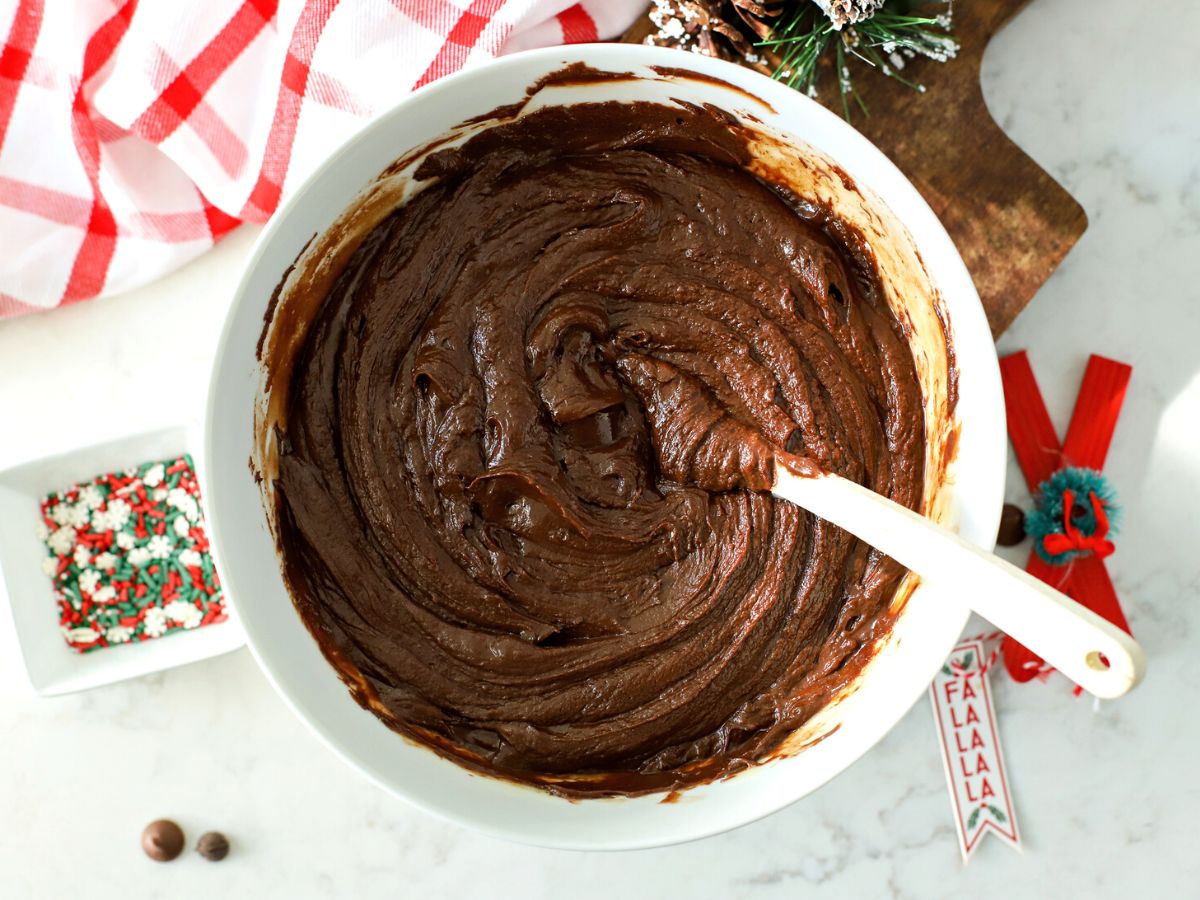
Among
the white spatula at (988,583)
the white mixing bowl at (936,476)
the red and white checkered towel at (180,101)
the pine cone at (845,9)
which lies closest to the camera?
the white spatula at (988,583)

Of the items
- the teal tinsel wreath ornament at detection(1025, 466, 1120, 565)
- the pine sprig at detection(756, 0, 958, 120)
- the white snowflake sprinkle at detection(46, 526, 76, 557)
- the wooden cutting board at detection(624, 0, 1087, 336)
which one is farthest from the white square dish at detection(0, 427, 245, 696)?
the teal tinsel wreath ornament at detection(1025, 466, 1120, 565)

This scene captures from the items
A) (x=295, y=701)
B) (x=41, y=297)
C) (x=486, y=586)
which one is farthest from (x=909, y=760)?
(x=41, y=297)

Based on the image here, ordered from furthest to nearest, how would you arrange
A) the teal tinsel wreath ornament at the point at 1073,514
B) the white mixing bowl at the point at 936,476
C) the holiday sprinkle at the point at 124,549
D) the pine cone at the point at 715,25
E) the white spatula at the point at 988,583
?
the holiday sprinkle at the point at 124,549, the teal tinsel wreath ornament at the point at 1073,514, the pine cone at the point at 715,25, the white mixing bowl at the point at 936,476, the white spatula at the point at 988,583

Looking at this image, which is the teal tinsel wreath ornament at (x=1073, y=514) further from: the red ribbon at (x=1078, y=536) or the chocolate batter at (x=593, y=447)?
the chocolate batter at (x=593, y=447)

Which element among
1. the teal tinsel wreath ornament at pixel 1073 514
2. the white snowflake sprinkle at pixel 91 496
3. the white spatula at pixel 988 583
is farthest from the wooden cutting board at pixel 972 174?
the white snowflake sprinkle at pixel 91 496

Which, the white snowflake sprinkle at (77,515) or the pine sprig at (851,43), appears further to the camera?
the white snowflake sprinkle at (77,515)

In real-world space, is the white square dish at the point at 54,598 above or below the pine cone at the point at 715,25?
below

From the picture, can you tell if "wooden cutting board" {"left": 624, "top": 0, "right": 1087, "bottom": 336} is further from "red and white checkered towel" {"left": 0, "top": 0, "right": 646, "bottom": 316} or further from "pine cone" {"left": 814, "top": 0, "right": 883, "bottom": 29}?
"red and white checkered towel" {"left": 0, "top": 0, "right": 646, "bottom": 316}
